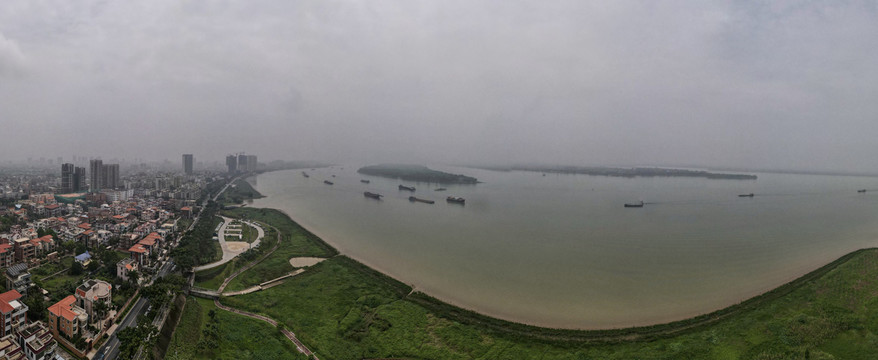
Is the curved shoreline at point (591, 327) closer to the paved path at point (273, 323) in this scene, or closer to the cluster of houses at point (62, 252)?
the paved path at point (273, 323)

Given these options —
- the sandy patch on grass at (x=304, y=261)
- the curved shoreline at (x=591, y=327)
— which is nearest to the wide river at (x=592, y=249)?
the curved shoreline at (x=591, y=327)

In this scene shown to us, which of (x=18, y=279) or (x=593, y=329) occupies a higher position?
(x=18, y=279)

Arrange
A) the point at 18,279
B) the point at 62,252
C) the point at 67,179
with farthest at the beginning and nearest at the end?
the point at 67,179 < the point at 62,252 < the point at 18,279

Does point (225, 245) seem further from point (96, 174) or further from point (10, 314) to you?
point (96, 174)

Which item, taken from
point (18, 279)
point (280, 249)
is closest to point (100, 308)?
point (18, 279)

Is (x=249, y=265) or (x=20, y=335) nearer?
(x=20, y=335)

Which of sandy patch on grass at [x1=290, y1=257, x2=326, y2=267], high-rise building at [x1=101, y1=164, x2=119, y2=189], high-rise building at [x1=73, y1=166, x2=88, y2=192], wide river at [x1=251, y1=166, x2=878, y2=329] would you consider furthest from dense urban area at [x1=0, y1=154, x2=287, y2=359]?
high-rise building at [x1=101, y1=164, x2=119, y2=189]
